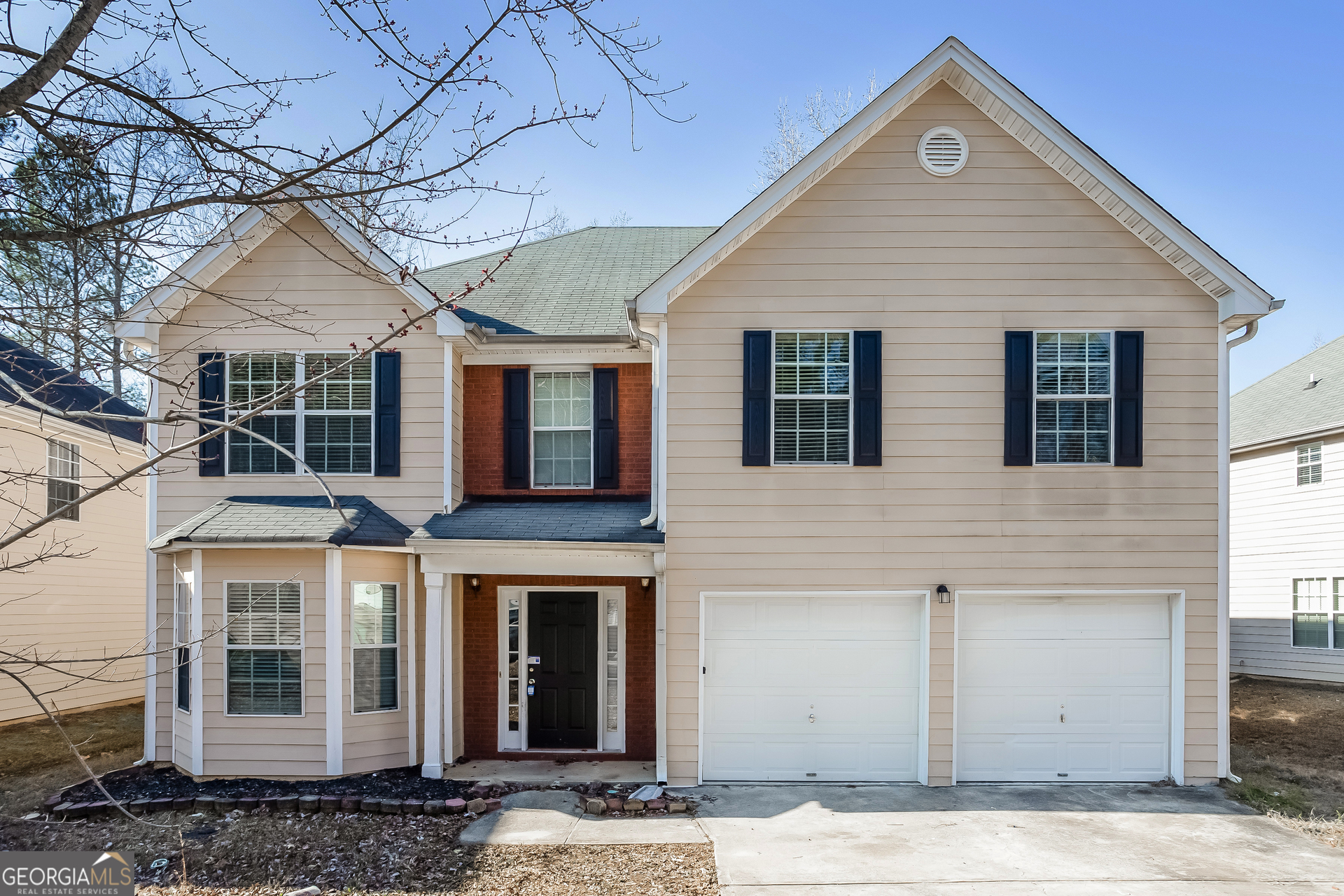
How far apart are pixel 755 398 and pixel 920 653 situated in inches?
131

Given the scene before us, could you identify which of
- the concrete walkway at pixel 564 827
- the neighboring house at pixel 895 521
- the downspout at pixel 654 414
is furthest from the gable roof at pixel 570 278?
the concrete walkway at pixel 564 827

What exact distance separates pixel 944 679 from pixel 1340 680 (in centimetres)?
1148

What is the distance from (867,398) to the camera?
9281 millimetres

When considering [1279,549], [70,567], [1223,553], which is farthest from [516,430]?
[1279,549]

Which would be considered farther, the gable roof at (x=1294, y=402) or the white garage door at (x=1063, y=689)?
the gable roof at (x=1294, y=402)

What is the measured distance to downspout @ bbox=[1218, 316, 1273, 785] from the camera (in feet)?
30.0

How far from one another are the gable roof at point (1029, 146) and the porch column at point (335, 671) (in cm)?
441

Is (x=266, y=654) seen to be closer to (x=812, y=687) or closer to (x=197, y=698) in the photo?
(x=197, y=698)

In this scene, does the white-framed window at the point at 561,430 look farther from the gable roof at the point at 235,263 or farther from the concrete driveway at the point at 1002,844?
the concrete driveway at the point at 1002,844

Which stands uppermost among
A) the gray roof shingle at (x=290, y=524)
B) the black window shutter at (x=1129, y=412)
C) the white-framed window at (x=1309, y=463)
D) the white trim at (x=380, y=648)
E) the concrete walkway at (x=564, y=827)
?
the black window shutter at (x=1129, y=412)

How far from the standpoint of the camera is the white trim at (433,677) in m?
9.17

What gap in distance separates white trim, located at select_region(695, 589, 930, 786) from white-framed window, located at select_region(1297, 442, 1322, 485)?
1194 cm

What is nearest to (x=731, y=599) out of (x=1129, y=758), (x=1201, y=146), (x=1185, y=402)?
(x=1129, y=758)

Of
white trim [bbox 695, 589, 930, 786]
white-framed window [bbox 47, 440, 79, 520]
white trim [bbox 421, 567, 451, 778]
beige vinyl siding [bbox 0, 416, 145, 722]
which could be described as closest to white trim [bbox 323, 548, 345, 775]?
white trim [bbox 421, 567, 451, 778]
